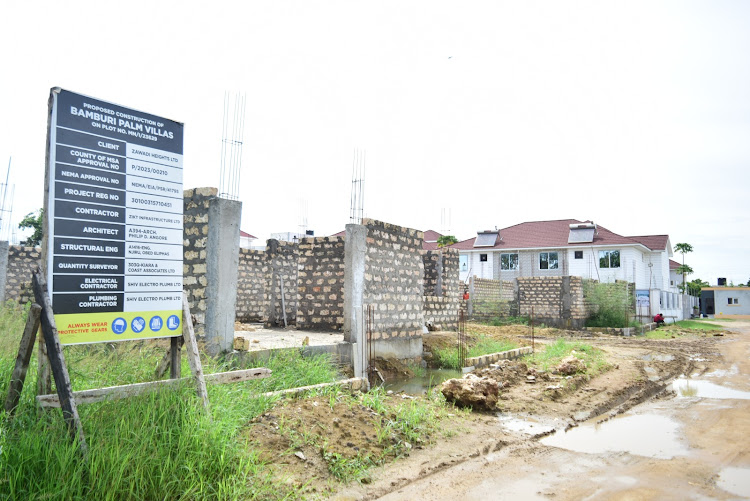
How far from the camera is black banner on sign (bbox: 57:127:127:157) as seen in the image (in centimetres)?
394

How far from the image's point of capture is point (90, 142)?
13.4 ft

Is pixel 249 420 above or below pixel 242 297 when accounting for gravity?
below

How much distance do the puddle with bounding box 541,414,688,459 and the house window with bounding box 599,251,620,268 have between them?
28.1 metres

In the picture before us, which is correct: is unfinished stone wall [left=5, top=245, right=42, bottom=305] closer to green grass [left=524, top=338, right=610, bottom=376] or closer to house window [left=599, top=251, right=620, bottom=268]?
green grass [left=524, top=338, right=610, bottom=376]

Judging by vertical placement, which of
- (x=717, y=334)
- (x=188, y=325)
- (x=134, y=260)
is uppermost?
(x=134, y=260)

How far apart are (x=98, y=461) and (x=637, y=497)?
13.4 feet

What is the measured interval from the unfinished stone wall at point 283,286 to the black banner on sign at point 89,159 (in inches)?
368

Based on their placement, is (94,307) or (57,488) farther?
(94,307)

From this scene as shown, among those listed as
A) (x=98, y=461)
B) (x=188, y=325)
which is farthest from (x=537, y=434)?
(x=98, y=461)

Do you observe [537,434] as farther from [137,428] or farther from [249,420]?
[137,428]

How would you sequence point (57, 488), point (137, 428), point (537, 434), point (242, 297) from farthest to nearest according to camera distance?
point (242, 297) < point (537, 434) < point (137, 428) < point (57, 488)

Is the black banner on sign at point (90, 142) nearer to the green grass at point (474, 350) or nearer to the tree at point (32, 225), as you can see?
the green grass at point (474, 350)

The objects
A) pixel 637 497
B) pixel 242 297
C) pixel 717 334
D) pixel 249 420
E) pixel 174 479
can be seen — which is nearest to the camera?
pixel 174 479

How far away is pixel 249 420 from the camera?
16.5ft
